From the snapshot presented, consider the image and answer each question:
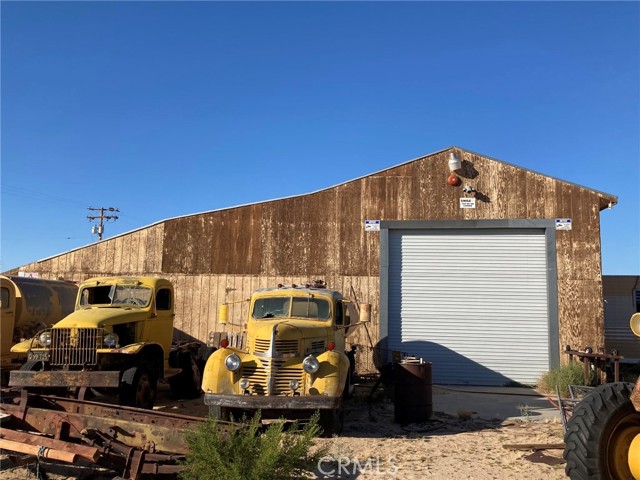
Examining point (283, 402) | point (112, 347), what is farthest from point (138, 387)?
point (283, 402)

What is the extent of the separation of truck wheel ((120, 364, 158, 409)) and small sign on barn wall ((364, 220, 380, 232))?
7.34 meters

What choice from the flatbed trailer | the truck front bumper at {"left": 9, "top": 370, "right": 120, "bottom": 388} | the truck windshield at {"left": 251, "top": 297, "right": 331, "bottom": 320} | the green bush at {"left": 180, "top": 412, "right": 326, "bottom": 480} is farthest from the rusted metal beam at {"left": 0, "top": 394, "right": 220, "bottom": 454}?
the truck windshield at {"left": 251, "top": 297, "right": 331, "bottom": 320}

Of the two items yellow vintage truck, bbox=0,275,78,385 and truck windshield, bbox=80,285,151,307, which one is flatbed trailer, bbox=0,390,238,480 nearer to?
truck windshield, bbox=80,285,151,307

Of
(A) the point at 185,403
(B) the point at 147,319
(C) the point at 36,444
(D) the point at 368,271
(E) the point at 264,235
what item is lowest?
(A) the point at 185,403

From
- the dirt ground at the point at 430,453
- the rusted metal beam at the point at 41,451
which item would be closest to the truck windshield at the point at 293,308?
the dirt ground at the point at 430,453

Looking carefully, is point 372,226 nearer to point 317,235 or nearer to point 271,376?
point 317,235

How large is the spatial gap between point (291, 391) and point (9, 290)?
8.14m

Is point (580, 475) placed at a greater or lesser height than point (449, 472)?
greater

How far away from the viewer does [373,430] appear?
27.6ft

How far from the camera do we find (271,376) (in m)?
7.86

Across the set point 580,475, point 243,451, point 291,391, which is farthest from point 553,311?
point 243,451

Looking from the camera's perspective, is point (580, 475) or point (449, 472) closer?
point (580, 475)

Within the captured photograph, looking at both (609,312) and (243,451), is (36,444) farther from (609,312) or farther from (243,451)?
(609,312)

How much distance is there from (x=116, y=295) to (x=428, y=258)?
835cm
